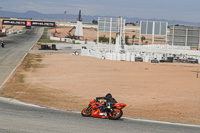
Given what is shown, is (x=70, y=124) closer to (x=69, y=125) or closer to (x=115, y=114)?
(x=69, y=125)

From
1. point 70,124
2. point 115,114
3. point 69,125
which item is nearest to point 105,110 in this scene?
point 115,114

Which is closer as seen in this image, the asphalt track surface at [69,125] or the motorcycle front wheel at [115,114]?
the asphalt track surface at [69,125]

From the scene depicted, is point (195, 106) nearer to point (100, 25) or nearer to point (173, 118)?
point (173, 118)

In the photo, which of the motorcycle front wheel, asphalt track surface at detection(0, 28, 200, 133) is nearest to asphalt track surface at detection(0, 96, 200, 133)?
asphalt track surface at detection(0, 28, 200, 133)

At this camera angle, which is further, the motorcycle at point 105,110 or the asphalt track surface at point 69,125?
the motorcycle at point 105,110

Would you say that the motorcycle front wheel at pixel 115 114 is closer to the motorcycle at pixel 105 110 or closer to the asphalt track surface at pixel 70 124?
the motorcycle at pixel 105 110

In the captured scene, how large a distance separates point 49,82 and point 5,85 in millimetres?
3758

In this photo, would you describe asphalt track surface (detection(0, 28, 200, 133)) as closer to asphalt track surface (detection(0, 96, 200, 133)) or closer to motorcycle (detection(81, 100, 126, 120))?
asphalt track surface (detection(0, 96, 200, 133))

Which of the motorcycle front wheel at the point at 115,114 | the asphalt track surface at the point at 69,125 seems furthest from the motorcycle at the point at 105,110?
the asphalt track surface at the point at 69,125

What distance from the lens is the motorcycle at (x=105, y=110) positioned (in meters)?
13.7

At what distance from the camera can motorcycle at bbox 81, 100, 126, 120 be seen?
1370cm

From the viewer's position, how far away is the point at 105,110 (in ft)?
45.8

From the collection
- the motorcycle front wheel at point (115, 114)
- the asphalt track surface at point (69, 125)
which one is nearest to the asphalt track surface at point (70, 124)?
the asphalt track surface at point (69, 125)

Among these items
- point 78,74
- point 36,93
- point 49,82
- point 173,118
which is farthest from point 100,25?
point 173,118
